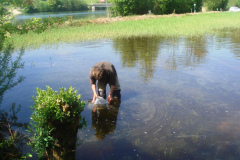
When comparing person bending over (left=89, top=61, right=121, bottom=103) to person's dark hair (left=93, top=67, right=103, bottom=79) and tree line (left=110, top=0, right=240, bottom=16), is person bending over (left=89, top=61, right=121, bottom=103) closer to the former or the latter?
person's dark hair (left=93, top=67, right=103, bottom=79)

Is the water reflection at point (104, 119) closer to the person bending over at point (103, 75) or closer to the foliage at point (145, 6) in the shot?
the person bending over at point (103, 75)

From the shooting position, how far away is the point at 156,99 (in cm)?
598

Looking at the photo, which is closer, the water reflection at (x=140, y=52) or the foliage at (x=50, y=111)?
the foliage at (x=50, y=111)

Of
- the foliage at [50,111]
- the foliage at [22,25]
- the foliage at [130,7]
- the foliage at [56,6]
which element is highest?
the foliage at [56,6]

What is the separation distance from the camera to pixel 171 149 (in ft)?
12.8

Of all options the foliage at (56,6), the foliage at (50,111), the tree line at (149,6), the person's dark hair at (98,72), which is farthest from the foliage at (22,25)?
the foliage at (56,6)

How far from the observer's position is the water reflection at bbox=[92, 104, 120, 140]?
4609 millimetres

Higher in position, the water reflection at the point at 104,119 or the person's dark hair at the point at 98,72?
the person's dark hair at the point at 98,72

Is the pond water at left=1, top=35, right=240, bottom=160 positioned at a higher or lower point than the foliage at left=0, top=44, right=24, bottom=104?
lower

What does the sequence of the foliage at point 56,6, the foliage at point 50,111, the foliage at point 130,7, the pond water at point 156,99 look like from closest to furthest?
the foliage at point 50,111
the pond water at point 156,99
the foliage at point 130,7
the foliage at point 56,6

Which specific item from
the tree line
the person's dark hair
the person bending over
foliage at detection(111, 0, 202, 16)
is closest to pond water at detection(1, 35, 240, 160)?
the person bending over

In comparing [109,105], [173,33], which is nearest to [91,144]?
[109,105]

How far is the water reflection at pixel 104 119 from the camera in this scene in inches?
181

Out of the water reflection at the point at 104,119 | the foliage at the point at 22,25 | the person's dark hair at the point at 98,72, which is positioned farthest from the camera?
the person's dark hair at the point at 98,72
